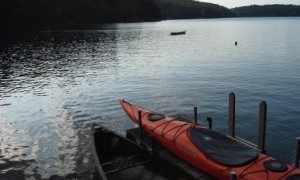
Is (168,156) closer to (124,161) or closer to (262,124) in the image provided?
(124,161)

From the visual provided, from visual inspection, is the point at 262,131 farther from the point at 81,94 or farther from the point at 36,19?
the point at 36,19

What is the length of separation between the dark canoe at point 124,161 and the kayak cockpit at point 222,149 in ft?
5.54

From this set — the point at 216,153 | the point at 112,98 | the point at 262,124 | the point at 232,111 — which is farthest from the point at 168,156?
the point at 112,98

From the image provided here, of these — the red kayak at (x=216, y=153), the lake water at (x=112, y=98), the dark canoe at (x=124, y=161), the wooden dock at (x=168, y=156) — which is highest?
the red kayak at (x=216, y=153)

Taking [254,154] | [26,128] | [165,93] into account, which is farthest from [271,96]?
[26,128]

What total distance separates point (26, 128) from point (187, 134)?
15290 mm

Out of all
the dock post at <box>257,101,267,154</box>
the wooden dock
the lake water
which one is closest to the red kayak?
the wooden dock

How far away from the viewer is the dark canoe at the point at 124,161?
16219 mm

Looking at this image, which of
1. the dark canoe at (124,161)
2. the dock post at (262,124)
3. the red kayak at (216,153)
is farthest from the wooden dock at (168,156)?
the dock post at (262,124)

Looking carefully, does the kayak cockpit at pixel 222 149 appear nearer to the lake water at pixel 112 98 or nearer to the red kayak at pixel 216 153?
the red kayak at pixel 216 153

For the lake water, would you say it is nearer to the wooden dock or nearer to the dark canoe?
the dark canoe

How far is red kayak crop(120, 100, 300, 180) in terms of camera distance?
14359 millimetres

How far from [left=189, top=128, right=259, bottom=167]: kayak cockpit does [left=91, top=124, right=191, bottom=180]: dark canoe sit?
169cm

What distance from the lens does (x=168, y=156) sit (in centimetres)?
1881
